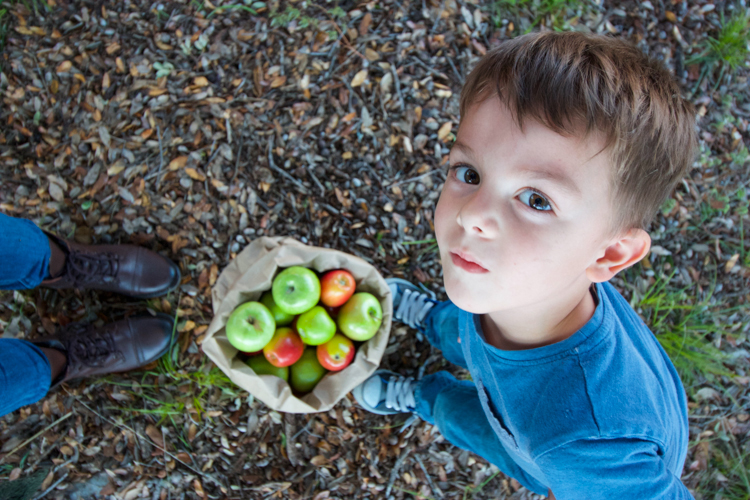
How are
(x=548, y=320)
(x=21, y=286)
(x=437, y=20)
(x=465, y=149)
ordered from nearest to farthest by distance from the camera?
(x=465, y=149) → (x=548, y=320) → (x=21, y=286) → (x=437, y=20)

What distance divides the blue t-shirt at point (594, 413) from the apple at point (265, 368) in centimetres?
114

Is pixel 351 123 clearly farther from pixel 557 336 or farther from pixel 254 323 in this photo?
pixel 557 336

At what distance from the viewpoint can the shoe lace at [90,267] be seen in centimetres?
224

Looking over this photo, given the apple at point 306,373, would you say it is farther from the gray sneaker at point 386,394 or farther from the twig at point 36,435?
the twig at point 36,435

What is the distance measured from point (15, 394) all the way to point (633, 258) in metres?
2.44

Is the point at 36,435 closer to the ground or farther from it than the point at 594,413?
closer to the ground

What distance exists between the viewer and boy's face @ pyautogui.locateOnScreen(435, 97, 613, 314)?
45.2 inches

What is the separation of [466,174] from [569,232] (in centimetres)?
33

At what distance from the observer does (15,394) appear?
6.19ft

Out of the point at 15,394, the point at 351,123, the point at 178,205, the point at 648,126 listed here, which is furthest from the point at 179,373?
the point at 648,126

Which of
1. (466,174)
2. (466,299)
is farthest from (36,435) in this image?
(466,174)

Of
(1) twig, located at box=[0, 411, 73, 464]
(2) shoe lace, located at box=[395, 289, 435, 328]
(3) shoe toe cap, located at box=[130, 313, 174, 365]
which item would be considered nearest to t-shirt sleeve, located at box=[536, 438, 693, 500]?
(2) shoe lace, located at box=[395, 289, 435, 328]

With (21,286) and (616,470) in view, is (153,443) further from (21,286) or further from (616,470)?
(616,470)

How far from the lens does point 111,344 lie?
7.64 ft
